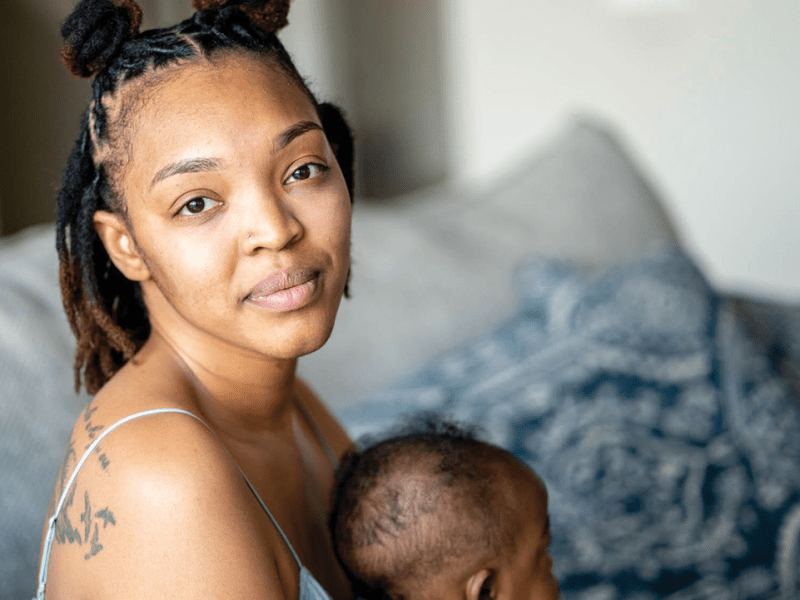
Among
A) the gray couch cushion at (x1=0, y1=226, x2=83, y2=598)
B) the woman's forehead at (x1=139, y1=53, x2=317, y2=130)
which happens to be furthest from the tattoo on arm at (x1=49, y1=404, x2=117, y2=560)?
the gray couch cushion at (x1=0, y1=226, x2=83, y2=598)

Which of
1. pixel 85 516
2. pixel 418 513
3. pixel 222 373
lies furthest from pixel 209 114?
pixel 418 513

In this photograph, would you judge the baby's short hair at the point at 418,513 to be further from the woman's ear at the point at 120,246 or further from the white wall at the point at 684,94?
the white wall at the point at 684,94

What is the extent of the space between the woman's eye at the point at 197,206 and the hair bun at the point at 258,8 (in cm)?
23

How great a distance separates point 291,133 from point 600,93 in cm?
329

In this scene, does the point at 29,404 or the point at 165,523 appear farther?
the point at 29,404

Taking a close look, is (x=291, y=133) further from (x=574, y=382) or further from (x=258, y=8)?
(x=574, y=382)

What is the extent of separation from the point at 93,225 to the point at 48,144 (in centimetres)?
153

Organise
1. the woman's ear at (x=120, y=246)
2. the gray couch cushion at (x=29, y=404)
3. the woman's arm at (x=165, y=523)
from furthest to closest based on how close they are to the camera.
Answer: the gray couch cushion at (x=29, y=404)
the woman's ear at (x=120, y=246)
the woman's arm at (x=165, y=523)

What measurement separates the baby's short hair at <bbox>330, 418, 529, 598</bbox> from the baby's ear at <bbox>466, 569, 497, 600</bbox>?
0.03m

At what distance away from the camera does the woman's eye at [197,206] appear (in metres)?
0.80

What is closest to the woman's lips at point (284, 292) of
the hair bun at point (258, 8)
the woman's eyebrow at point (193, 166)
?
the woman's eyebrow at point (193, 166)

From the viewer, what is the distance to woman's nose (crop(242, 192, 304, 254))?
2.58 ft

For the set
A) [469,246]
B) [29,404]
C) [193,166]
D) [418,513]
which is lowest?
[469,246]

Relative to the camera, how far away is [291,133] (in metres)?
0.82
